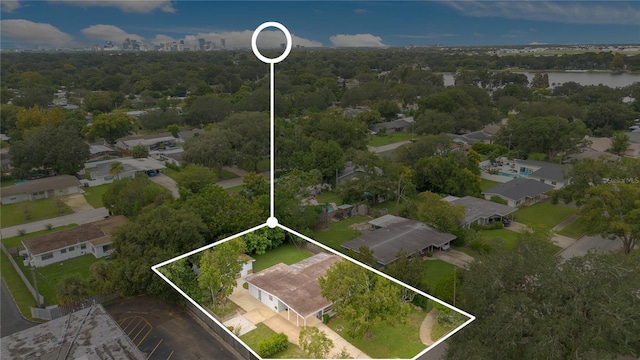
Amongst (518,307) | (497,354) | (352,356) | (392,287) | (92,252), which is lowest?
(92,252)

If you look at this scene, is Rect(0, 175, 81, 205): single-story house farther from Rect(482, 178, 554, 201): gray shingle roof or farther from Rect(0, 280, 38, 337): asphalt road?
Rect(482, 178, 554, 201): gray shingle roof

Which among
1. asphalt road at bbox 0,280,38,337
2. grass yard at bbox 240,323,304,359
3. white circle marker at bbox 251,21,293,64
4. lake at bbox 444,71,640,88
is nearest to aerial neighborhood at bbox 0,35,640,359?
grass yard at bbox 240,323,304,359

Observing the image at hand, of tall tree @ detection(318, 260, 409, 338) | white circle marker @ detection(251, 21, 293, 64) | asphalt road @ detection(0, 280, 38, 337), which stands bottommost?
asphalt road @ detection(0, 280, 38, 337)

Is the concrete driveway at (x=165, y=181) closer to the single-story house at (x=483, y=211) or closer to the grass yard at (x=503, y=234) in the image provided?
the single-story house at (x=483, y=211)

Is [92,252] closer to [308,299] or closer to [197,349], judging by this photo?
[197,349]

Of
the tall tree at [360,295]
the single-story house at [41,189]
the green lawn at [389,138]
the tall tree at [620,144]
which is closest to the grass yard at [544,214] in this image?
the tall tree at [620,144]

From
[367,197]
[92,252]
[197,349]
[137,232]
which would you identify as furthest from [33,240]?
[367,197]

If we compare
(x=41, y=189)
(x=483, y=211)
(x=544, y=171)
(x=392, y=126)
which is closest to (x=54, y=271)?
(x=41, y=189)
